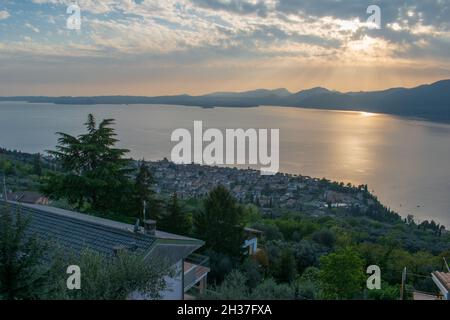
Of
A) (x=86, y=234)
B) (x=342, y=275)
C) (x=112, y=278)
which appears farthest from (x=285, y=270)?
(x=112, y=278)

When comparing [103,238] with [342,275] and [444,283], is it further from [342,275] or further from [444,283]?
[444,283]

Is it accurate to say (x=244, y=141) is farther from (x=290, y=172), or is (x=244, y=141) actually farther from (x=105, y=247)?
(x=105, y=247)

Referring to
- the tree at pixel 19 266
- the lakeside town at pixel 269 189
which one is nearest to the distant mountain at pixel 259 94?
the lakeside town at pixel 269 189

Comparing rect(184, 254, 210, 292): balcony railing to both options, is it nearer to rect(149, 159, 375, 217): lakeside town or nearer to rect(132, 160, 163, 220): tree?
rect(132, 160, 163, 220): tree

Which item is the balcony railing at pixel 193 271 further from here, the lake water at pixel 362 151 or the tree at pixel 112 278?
the lake water at pixel 362 151
